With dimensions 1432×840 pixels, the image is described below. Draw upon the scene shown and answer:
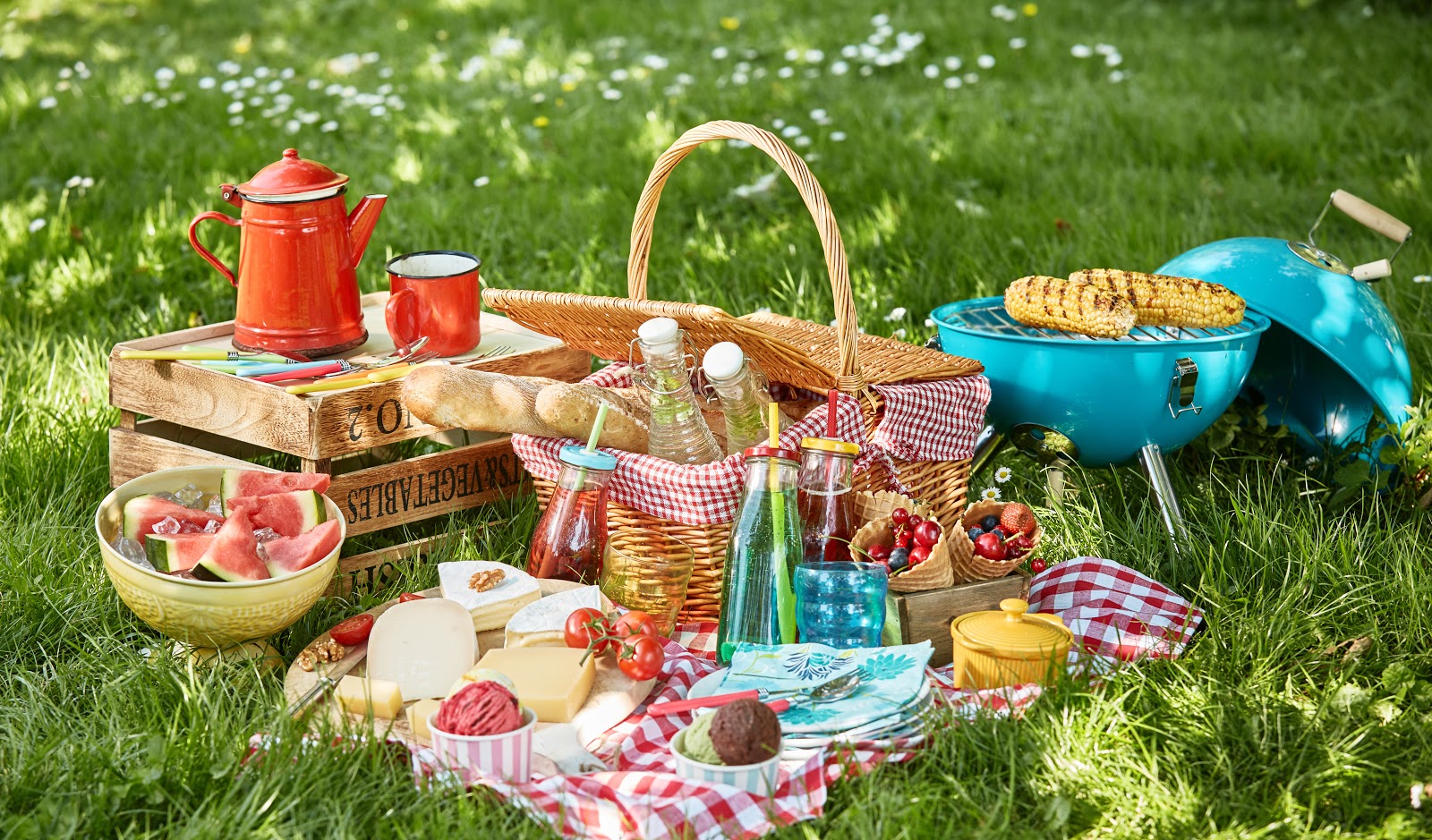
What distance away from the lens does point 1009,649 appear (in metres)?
2.33

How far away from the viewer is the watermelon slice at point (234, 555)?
7.79 ft

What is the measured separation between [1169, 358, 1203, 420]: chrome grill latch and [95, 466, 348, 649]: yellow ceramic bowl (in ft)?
5.87

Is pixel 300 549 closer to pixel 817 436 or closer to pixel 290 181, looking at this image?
pixel 290 181

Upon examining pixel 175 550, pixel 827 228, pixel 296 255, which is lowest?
pixel 175 550

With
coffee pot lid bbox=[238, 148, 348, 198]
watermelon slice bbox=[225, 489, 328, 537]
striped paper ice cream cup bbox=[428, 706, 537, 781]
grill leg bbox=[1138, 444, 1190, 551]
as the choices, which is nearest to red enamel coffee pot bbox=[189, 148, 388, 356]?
coffee pot lid bbox=[238, 148, 348, 198]

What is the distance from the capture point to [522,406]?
2.73m

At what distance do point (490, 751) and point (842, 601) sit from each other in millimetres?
744

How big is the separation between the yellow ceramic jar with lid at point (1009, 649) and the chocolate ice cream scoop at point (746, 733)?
488 mm

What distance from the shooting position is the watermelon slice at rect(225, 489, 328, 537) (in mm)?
2543

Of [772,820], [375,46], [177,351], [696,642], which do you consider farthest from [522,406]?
[375,46]

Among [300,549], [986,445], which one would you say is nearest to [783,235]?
[986,445]

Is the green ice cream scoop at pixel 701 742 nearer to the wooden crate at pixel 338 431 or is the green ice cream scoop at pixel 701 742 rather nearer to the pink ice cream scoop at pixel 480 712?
the pink ice cream scoop at pixel 480 712

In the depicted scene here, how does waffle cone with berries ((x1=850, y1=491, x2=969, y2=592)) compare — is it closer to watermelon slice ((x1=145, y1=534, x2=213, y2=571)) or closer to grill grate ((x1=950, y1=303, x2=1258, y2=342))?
grill grate ((x1=950, y1=303, x2=1258, y2=342))

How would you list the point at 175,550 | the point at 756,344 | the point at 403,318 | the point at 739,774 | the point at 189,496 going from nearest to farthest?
1. the point at 739,774
2. the point at 175,550
3. the point at 189,496
4. the point at 756,344
5. the point at 403,318
